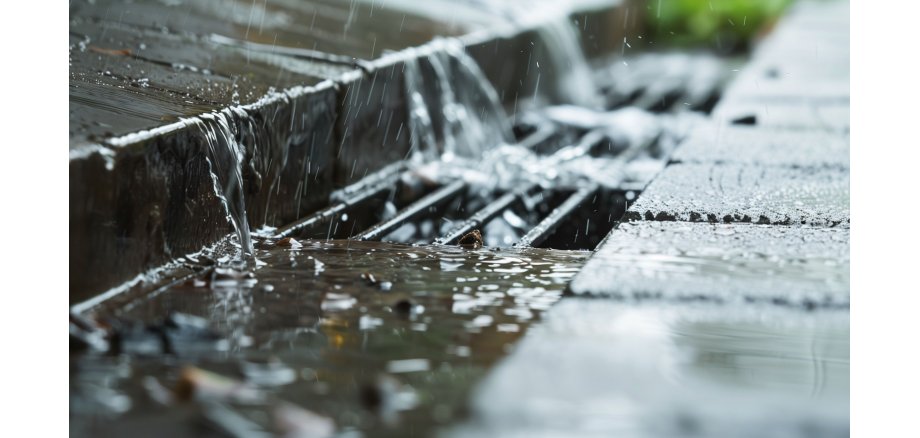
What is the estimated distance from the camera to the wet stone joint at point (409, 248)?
1.44m

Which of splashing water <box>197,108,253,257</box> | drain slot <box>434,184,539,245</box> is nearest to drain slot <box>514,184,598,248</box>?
drain slot <box>434,184,539,245</box>

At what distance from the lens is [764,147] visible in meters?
3.52

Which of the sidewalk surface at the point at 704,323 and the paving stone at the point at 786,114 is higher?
the paving stone at the point at 786,114

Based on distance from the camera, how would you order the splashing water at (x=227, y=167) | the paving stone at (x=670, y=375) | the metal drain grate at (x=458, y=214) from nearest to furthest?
the paving stone at (x=670, y=375) → the splashing water at (x=227, y=167) → the metal drain grate at (x=458, y=214)

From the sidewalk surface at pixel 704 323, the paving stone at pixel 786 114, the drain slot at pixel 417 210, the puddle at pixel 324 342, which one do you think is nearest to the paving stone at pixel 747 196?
the sidewalk surface at pixel 704 323

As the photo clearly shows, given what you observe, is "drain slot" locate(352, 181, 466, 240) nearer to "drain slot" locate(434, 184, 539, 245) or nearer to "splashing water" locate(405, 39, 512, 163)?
"drain slot" locate(434, 184, 539, 245)

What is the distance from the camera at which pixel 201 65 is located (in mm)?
3256

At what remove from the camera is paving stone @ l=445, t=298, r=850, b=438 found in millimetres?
1346

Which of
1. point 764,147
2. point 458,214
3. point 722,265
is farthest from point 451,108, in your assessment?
point 722,265

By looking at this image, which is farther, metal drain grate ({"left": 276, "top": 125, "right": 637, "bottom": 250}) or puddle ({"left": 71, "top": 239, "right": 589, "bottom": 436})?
metal drain grate ({"left": 276, "top": 125, "right": 637, "bottom": 250})

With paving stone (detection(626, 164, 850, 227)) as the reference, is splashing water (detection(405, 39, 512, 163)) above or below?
above

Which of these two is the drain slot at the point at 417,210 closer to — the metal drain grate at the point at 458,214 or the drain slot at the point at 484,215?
the metal drain grate at the point at 458,214

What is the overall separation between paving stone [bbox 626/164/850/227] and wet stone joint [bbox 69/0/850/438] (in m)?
0.01

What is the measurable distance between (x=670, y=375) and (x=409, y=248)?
3.37ft
